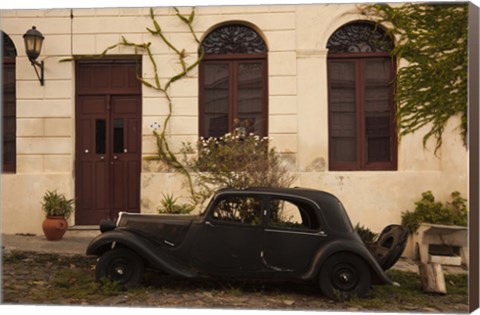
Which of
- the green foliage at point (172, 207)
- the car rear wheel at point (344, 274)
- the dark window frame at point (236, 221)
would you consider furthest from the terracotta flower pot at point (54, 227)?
the car rear wheel at point (344, 274)

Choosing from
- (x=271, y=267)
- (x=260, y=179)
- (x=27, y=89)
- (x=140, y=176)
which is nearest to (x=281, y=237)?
(x=271, y=267)

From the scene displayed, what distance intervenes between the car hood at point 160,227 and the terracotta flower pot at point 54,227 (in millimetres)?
1308

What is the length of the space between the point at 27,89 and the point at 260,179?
11.2 feet

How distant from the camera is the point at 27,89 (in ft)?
20.2

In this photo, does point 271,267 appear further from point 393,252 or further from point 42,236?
point 42,236

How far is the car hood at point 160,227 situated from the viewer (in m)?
4.74

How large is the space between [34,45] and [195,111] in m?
2.35

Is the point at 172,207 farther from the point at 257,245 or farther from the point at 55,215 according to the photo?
the point at 257,245

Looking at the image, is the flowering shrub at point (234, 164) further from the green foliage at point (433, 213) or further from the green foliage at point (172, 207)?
the green foliage at point (433, 213)

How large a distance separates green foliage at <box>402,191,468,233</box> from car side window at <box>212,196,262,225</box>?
2.44 meters

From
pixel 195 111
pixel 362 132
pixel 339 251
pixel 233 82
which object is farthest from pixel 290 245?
pixel 233 82

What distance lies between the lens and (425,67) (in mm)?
6277

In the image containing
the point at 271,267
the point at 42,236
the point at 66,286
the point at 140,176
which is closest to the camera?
the point at 271,267

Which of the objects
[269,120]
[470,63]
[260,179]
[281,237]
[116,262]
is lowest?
[116,262]
